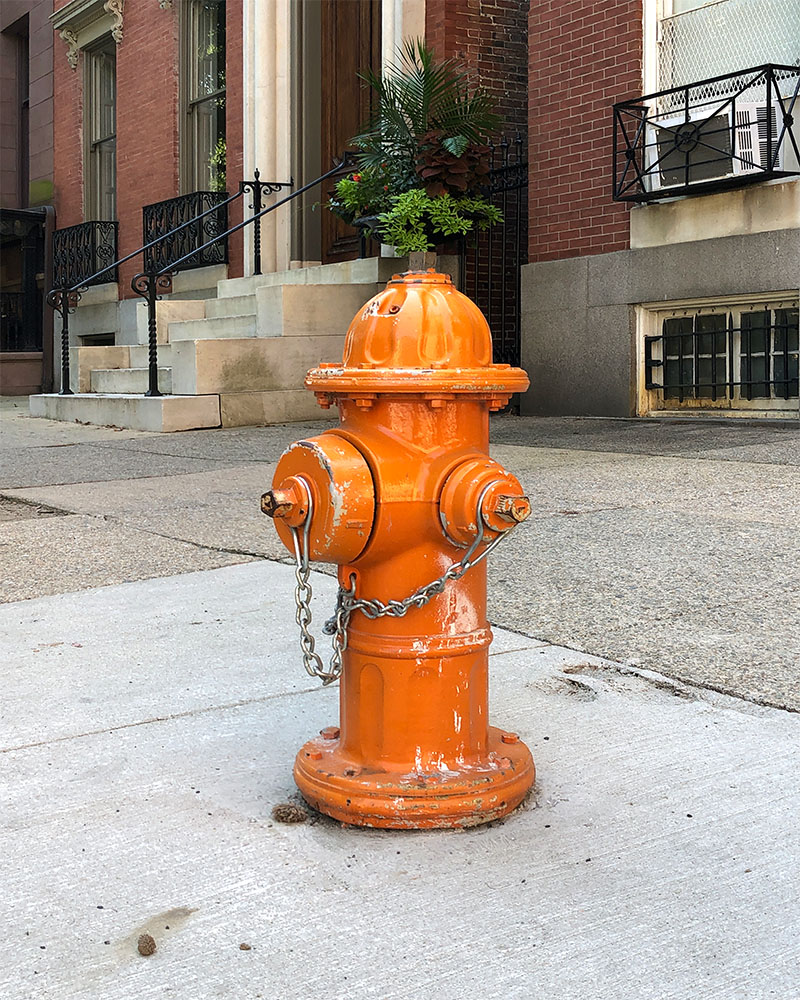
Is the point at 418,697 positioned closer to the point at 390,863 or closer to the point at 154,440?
the point at 390,863

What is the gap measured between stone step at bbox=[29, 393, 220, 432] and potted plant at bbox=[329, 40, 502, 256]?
235cm

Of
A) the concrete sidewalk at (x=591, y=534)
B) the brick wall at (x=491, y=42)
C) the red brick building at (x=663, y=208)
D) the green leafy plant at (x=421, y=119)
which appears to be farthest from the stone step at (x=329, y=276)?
the concrete sidewalk at (x=591, y=534)

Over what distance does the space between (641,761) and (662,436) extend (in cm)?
645

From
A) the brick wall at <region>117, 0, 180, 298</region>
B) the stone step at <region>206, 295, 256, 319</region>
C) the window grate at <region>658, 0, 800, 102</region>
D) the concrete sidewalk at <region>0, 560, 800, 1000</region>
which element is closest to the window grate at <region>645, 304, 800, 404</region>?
the window grate at <region>658, 0, 800, 102</region>

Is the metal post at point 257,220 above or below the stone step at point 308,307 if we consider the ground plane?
above

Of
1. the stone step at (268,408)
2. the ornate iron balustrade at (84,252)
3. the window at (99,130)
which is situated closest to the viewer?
the stone step at (268,408)

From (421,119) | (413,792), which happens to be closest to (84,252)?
(421,119)

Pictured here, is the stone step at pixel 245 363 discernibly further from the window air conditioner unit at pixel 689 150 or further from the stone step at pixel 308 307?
the window air conditioner unit at pixel 689 150

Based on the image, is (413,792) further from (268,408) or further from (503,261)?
(503,261)

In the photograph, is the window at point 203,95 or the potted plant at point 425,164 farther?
the window at point 203,95

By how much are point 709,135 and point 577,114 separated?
169cm

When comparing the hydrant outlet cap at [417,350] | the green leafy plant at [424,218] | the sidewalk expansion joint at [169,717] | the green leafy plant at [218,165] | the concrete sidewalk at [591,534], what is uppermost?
the green leafy plant at [218,165]

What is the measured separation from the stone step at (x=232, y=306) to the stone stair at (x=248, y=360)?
1 centimetres

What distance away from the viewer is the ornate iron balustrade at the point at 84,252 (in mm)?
18328
